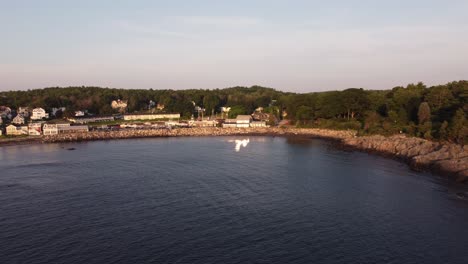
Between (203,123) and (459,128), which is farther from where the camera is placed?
(203,123)

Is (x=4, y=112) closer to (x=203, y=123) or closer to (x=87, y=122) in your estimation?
(x=87, y=122)

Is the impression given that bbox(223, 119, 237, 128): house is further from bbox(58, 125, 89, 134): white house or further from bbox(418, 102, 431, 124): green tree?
bbox(418, 102, 431, 124): green tree

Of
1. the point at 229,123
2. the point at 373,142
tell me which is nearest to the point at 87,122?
the point at 229,123

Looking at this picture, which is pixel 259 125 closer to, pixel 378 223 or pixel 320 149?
pixel 320 149

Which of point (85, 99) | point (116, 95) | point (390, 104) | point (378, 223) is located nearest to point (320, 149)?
point (390, 104)

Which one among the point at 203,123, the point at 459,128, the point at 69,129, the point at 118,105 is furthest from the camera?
the point at 118,105

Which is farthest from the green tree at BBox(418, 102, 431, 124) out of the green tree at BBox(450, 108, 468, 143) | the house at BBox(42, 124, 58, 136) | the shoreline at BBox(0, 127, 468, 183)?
the house at BBox(42, 124, 58, 136)
